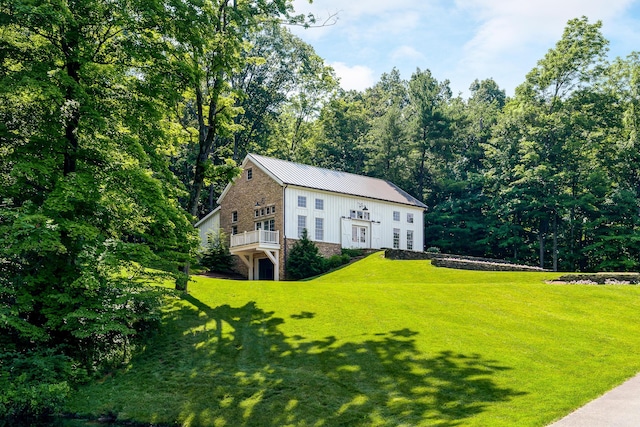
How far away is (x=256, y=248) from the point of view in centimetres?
3462

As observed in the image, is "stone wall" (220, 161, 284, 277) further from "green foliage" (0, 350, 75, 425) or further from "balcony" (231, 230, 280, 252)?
"green foliage" (0, 350, 75, 425)

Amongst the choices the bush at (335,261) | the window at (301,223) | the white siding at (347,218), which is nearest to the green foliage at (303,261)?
the bush at (335,261)

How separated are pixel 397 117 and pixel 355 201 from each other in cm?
2036

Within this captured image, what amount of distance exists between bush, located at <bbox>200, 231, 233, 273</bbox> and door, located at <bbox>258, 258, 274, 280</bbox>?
7.37 ft

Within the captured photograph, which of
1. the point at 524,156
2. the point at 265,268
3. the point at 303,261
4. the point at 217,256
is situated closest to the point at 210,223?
the point at 217,256

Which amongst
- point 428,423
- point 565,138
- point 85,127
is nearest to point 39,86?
point 85,127

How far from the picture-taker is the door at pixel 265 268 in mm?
37312

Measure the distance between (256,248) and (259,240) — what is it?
0.56 metres

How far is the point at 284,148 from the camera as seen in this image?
61.2 m

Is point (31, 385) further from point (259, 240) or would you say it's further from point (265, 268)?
point (265, 268)

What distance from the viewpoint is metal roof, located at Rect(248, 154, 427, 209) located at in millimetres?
37156

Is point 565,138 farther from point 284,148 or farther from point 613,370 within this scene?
point 613,370

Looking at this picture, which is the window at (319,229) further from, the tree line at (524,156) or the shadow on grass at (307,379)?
the shadow on grass at (307,379)

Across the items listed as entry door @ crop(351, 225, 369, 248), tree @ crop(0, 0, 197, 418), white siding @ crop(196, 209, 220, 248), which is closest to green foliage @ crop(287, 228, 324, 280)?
entry door @ crop(351, 225, 369, 248)
